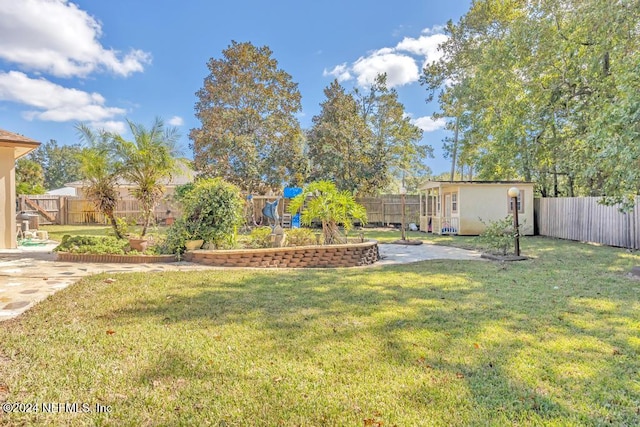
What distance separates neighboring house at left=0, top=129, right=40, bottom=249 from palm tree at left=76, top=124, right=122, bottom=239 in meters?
1.25

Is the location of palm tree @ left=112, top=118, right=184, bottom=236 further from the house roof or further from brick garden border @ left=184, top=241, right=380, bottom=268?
brick garden border @ left=184, top=241, right=380, bottom=268

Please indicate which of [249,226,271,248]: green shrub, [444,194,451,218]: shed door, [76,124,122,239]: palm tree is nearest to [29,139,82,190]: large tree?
[76,124,122,239]: palm tree

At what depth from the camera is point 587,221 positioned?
1200cm

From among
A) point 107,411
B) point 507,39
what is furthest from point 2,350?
point 507,39

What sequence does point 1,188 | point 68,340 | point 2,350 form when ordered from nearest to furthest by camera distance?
point 2,350 < point 68,340 < point 1,188

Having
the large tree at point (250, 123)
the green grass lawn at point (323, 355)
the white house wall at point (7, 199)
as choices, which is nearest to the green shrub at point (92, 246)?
Answer: the green grass lawn at point (323, 355)

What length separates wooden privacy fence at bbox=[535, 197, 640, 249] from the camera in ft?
33.7

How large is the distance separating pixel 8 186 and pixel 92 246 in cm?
339

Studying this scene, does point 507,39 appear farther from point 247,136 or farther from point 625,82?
point 247,136

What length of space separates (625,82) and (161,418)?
29.2 ft

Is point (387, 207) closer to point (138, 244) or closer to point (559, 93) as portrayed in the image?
point (559, 93)

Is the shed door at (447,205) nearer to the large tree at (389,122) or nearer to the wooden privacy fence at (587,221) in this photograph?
the wooden privacy fence at (587,221)

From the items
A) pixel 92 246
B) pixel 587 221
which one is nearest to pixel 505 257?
pixel 587 221

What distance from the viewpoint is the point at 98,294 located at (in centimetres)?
438
